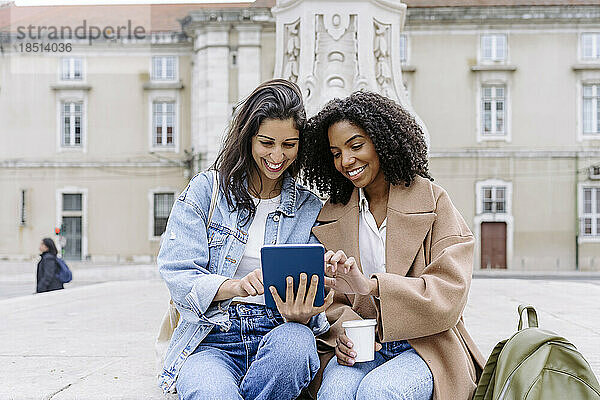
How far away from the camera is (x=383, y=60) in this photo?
6.37 metres

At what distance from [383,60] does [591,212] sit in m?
20.5

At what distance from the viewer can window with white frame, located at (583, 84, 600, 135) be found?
976 inches

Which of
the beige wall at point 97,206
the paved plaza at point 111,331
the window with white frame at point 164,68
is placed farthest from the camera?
the window with white frame at point 164,68

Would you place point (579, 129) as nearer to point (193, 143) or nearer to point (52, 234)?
point (193, 143)

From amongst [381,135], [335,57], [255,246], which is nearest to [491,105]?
[335,57]

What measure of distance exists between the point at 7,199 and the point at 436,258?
1089 inches

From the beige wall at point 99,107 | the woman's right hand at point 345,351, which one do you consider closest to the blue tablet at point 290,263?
the woman's right hand at point 345,351

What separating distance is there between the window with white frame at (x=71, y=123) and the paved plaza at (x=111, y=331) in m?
19.5

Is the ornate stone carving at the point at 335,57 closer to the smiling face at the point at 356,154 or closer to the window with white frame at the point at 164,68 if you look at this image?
the smiling face at the point at 356,154

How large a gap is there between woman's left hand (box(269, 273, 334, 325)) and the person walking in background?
7.15 m

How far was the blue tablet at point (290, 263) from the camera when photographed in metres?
2.29

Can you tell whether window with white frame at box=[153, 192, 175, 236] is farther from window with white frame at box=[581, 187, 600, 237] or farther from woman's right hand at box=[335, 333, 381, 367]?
woman's right hand at box=[335, 333, 381, 367]

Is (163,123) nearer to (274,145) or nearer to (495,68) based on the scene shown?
(495,68)

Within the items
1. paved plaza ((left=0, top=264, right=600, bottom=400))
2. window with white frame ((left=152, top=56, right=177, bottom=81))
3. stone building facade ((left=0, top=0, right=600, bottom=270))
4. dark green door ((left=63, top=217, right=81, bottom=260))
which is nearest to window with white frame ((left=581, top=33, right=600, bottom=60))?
stone building facade ((left=0, top=0, right=600, bottom=270))
